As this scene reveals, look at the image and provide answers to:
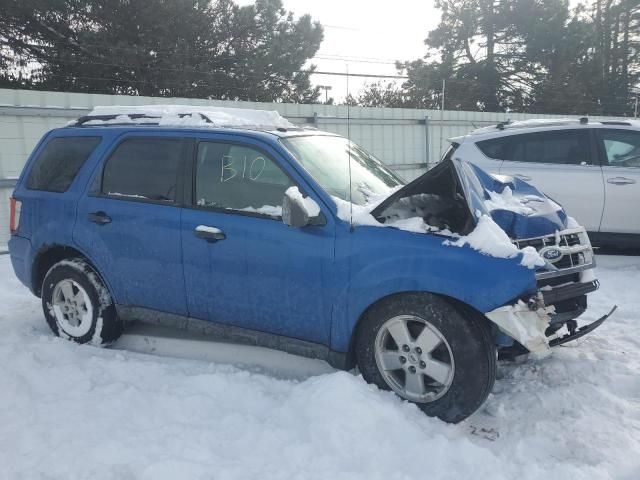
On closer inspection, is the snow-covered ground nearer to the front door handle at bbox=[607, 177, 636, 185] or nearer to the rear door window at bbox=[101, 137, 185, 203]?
the rear door window at bbox=[101, 137, 185, 203]

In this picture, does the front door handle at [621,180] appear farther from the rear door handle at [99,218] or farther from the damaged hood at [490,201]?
the rear door handle at [99,218]

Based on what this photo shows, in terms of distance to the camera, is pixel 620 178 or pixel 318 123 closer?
pixel 620 178

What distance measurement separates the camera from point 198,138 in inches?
154

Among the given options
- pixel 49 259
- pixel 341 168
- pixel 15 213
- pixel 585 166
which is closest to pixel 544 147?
pixel 585 166

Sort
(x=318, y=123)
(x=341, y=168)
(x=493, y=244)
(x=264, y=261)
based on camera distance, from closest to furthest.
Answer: (x=493, y=244) → (x=264, y=261) → (x=341, y=168) → (x=318, y=123)

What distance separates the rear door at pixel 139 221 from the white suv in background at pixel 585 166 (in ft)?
14.3

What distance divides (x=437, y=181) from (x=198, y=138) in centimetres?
172

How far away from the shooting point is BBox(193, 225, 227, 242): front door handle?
12.0 ft

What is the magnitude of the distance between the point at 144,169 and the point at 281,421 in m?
2.14

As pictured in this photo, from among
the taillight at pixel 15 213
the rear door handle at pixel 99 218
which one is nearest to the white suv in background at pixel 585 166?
the rear door handle at pixel 99 218

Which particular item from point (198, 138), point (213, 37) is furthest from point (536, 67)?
point (198, 138)

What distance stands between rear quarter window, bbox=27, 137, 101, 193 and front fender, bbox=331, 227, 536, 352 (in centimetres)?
243

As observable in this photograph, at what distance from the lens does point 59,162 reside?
14.8ft

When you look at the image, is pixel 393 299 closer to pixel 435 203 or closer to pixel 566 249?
pixel 435 203
